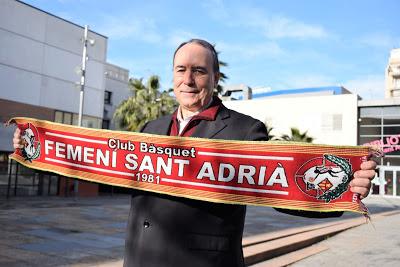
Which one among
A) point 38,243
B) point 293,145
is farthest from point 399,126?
point 293,145

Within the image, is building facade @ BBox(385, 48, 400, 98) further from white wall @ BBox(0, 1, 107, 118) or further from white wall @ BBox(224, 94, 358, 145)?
white wall @ BBox(0, 1, 107, 118)

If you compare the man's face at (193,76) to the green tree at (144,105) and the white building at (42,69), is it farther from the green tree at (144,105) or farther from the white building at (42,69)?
the green tree at (144,105)

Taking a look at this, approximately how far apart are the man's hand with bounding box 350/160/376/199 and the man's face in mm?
902

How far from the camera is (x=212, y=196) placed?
227 centimetres

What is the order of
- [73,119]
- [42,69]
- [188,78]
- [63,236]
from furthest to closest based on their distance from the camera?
[73,119] < [42,69] < [63,236] < [188,78]

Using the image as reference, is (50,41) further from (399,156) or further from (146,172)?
(399,156)

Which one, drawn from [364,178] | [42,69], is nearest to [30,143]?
[364,178]

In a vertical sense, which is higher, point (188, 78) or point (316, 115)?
point (316, 115)

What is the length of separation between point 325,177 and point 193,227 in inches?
31.9

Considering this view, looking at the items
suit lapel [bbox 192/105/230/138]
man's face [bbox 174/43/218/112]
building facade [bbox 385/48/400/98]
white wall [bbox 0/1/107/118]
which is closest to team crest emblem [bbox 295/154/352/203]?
suit lapel [bbox 192/105/230/138]

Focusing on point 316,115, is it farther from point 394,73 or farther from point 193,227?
point 394,73

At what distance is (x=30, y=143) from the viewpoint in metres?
3.01

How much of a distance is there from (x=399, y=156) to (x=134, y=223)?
39.2 meters

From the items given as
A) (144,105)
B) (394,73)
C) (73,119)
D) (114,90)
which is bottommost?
(73,119)
